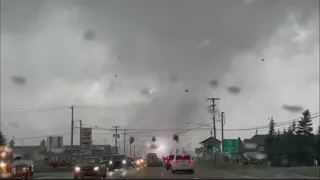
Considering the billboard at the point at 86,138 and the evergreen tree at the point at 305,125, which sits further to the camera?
the evergreen tree at the point at 305,125

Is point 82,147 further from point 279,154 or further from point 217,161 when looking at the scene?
point 279,154

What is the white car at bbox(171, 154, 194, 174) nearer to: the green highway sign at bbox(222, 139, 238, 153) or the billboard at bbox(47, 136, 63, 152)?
the green highway sign at bbox(222, 139, 238, 153)

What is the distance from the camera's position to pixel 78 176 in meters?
36.1

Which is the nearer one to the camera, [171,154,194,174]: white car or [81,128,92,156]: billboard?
[171,154,194,174]: white car

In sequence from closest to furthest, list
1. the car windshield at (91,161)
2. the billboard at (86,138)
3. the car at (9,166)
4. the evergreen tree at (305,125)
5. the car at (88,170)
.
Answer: the car at (9,166) → the car at (88,170) → the car windshield at (91,161) → the billboard at (86,138) → the evergreen tree at (305,125)

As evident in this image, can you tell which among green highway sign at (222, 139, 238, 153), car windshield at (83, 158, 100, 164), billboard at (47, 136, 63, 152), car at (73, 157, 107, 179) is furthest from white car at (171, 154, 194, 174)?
billboard at (47, 136, 63, 152)

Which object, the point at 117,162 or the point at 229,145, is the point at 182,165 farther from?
the point at 117,162

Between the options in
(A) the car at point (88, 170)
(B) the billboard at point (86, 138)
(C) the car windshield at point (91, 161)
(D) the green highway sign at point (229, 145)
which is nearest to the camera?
(A) the car at point (88, 170)

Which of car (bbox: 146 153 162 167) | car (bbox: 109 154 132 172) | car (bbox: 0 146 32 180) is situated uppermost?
→ car (bbox: 0 146 32 180)

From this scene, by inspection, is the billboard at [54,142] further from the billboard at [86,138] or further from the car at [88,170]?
the car at [88,170]

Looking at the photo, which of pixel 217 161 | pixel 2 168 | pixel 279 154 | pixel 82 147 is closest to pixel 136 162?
pixel 217 161

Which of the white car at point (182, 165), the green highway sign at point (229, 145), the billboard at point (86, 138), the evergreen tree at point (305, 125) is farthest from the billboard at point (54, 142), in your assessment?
the evergreen tree at point (305, 125)

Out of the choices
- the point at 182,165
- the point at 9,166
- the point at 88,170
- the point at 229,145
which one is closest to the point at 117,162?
the point at 229,145

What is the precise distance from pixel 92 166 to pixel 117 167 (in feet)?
78.6
